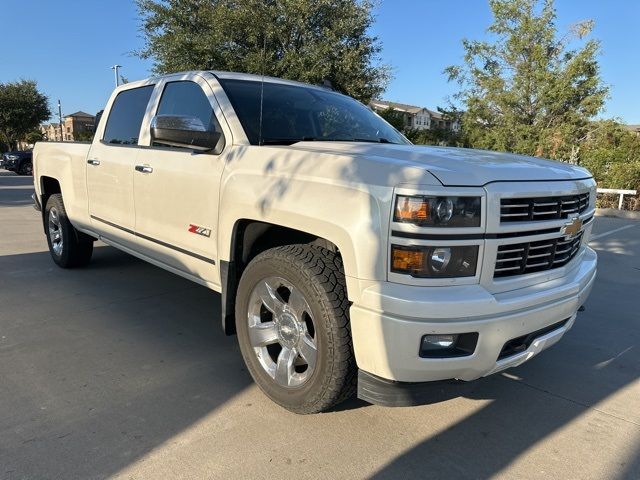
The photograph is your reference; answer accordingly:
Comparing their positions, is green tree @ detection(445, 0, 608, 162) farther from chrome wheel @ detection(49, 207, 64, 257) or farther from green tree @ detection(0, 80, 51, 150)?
green tree @ detection(0, 80, 51, 150)

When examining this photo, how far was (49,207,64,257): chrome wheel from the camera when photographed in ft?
19.0

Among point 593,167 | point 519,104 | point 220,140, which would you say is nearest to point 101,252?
point 220,140

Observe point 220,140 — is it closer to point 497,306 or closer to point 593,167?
point 497,306

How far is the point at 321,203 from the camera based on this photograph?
97.0 inches

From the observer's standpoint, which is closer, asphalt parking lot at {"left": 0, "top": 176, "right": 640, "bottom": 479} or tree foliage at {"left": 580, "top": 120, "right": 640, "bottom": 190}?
asphalt parking lot at {"left": 0, "top": 176, "right": 640, "bottom": 479}

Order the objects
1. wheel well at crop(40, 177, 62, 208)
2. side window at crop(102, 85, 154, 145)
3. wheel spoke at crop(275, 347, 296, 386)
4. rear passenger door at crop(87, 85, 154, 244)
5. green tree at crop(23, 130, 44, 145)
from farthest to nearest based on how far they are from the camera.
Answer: green tree at crop(23, 130, 44, 145) < wheel well at crop(40, 177, 62, 208) < side window at crop(102, 85, 154, 145) < rear passenger door at crop(87, 85, 154, 244) < wheel spoke at crop(275, 347, 296, 386)

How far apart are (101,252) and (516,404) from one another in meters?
5.64

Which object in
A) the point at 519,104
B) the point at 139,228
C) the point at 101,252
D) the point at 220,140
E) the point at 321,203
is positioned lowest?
the point at 101,252

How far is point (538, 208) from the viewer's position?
8.23 ft

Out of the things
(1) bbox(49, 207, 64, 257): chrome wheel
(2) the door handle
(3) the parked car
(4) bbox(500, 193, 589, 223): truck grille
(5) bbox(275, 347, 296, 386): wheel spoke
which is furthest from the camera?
(3) the parked car

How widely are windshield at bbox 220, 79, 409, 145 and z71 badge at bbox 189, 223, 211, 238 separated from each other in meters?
0.64

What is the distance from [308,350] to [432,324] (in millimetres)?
761

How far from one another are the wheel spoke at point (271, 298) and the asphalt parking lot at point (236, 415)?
0.59 metres

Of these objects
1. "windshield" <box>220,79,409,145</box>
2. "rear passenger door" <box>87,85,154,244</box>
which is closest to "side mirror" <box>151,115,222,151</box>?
"windshield" <box>220,79,409,145</box>
